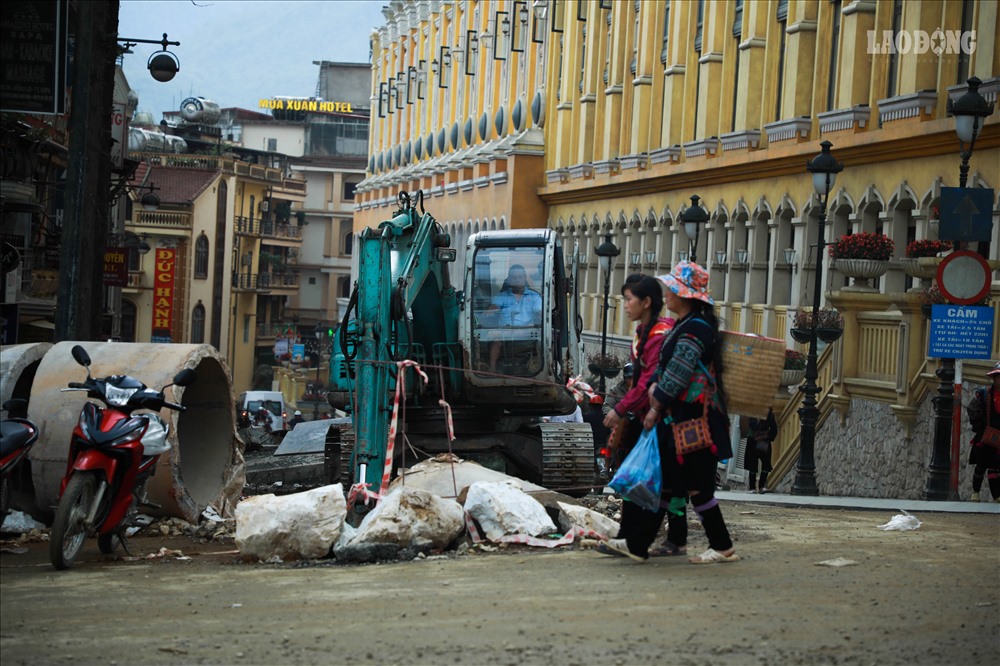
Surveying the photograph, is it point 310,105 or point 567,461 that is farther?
point 310,105

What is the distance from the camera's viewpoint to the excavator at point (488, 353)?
17.2 m

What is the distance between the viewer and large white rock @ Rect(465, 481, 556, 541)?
1251 centimetres

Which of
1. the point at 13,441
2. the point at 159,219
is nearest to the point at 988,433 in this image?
the point at 13,441

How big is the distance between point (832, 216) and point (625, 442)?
21.5 metres

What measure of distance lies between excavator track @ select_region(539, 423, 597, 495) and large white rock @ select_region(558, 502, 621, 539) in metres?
5.13

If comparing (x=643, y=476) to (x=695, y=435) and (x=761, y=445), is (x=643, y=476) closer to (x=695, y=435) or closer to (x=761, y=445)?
(x=695, y=435)

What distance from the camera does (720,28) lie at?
3897cm

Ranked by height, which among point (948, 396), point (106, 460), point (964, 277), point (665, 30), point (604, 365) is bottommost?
point (604, 365)

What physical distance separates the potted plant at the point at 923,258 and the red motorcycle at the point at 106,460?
13147mm

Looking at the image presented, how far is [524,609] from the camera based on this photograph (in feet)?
29.6

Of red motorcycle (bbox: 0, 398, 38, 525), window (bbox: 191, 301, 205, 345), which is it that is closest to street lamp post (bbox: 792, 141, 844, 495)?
red motorcycle (bbox: 0, 398, 38, 525)

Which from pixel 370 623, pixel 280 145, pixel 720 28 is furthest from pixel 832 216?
pixel 280 145

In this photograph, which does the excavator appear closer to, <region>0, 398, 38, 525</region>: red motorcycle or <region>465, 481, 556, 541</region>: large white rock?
<region>465, 481, 556, 541</region>: large white rock

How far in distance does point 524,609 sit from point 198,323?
3198 inches
